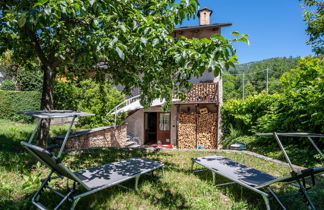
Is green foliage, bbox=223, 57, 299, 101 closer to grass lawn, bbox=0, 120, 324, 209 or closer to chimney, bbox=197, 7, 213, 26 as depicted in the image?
chimney, bbox=197, 7, 213, 26

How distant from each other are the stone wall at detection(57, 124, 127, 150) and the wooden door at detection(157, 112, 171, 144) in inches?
146

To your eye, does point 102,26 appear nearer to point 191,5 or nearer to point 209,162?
point 191,5

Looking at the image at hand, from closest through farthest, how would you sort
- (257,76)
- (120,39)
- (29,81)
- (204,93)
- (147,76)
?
(120,39)
(147,76)
(204,93)
(29,81)
(257,76)

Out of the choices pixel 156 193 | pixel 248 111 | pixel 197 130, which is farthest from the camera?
pixel 197 130

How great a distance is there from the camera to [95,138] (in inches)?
400

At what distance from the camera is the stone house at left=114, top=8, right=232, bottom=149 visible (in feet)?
45.3

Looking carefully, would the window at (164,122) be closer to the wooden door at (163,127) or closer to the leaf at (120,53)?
the wooden door at (163,127)

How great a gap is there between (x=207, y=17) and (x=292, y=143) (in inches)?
573

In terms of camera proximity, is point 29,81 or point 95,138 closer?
point 95,138

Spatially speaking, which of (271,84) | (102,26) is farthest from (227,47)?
(271,84)

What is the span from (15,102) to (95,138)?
9.63m

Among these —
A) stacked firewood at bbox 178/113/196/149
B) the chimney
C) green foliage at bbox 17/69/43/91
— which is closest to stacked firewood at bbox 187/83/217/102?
stacked firewood at bbox 178/113/196/149

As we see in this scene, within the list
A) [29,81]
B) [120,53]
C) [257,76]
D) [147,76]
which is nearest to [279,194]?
[147,76]

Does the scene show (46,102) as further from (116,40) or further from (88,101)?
(88,101)
